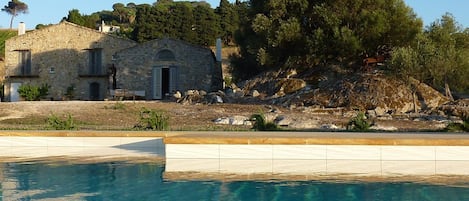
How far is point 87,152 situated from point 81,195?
418 centimetres

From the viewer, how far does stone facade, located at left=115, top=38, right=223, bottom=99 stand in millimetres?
32531

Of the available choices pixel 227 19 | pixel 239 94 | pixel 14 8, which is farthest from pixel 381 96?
pixel 14 8

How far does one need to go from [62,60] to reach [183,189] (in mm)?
31384

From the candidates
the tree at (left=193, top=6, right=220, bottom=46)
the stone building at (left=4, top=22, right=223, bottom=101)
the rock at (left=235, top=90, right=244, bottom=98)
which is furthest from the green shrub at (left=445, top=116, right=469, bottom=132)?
the tree at (left=193, top=6, right=220, bottom=46)

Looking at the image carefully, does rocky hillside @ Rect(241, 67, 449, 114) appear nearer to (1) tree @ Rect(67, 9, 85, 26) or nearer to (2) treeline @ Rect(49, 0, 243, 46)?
(2) treeline @ Rect(49, 0, 243, 46)

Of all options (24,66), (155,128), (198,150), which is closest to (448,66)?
(155,128)

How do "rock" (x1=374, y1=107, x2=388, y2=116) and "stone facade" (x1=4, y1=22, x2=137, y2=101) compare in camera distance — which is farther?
"stone facade" (x1=4, y1=22, x2=137, y2=101)

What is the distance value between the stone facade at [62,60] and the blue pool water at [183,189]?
28.5 metres

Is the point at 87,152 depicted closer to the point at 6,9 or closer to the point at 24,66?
the point at 24,66

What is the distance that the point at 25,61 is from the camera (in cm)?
3612

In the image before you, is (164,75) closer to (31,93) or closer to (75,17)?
(31,93)

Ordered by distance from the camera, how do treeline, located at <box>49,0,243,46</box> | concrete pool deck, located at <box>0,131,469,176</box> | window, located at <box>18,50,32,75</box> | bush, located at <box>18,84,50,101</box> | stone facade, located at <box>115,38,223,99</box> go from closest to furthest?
concrete pool deck, located at <box>0,131,469,176</box> → bush, located at <box>18,84,50,101</box> → stone facade, located at <box>115,38,223,99</box> → window, located at <box>18,50,32,75</box> → treeline, located at <box>49,0,243,46</box>

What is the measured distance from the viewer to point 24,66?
36.1 metres

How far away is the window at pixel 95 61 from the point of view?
117ft
